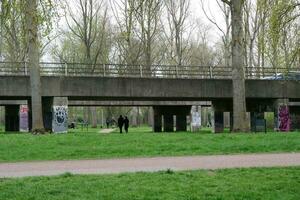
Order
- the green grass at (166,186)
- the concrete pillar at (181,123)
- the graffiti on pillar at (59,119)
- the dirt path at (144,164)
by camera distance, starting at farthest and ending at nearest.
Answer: the concrete pillar at (181,123) < the graffiti on pillar at (59,119) < the dirt path at (144,164) < the green grass at (166,186)

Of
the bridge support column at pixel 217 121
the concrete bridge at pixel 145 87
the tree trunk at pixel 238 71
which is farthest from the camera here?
the bridge support column at pixel 217 121

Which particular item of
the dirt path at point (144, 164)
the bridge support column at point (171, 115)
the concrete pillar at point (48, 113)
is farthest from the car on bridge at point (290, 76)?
the dirt path at point (144, 164)

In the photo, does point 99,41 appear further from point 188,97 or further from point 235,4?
point 235,4

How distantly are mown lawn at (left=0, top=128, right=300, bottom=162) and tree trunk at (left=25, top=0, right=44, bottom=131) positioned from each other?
5.13 metres

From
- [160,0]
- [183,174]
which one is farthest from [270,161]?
[160,0]

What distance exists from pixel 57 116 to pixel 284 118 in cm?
1551

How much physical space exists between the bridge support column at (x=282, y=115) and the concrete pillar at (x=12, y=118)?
2076 centimetres

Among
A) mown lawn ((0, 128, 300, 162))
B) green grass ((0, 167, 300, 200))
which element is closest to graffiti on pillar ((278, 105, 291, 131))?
mown lawn ((0, 128, 300, 162))

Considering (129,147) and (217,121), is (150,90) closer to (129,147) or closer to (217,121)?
(217,121)

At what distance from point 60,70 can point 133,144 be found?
1743cm

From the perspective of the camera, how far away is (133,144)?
20.7 m

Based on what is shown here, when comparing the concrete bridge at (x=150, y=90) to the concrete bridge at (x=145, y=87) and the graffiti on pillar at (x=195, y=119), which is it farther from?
the graffiti on pillar at (x=195, y=119)

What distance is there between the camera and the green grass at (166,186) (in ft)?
31.4

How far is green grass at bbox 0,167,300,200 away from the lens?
9.56 metres
